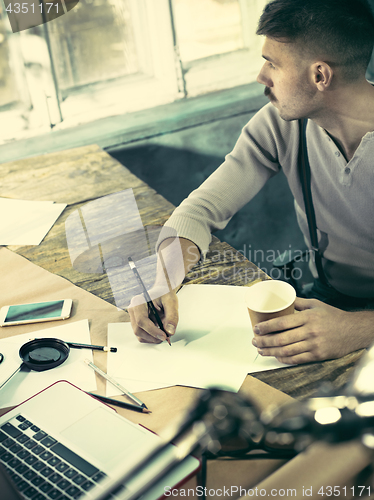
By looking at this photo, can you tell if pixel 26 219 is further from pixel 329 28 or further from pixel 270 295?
pixel 329 28

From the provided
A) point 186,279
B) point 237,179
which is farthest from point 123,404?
point 237,179

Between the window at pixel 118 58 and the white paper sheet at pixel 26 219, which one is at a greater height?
the window at pixel 118 58

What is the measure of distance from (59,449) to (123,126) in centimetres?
174

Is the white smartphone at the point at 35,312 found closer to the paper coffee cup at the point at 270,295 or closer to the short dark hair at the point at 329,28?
the paper coffee cup at the point at 270,295

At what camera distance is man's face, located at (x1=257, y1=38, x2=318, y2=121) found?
3.39 feet

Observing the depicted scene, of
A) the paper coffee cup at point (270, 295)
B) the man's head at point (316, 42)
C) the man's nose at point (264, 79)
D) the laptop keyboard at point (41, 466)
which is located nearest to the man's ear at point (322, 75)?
the man's head at point (316, 42)

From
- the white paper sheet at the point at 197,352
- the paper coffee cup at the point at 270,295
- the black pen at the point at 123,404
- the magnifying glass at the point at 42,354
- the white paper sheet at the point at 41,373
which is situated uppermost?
the paper coffee cup at the point at 270,295

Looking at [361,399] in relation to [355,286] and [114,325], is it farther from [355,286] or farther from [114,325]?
[355,286]

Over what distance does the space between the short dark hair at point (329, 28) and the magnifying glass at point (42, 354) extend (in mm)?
824

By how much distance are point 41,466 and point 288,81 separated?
3.13 feet

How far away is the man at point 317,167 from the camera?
0.77m

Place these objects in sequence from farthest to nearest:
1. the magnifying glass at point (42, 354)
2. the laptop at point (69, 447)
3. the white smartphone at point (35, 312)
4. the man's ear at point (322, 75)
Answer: the man's ear at point (322, 75)
the white smartphone at point (35, 312)
the magnifying glass at point (42, 354)
the laptop at point (69, 447)

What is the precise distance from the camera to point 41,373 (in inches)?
29.6

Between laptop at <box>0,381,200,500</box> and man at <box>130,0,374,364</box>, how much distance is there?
0.66 feet
